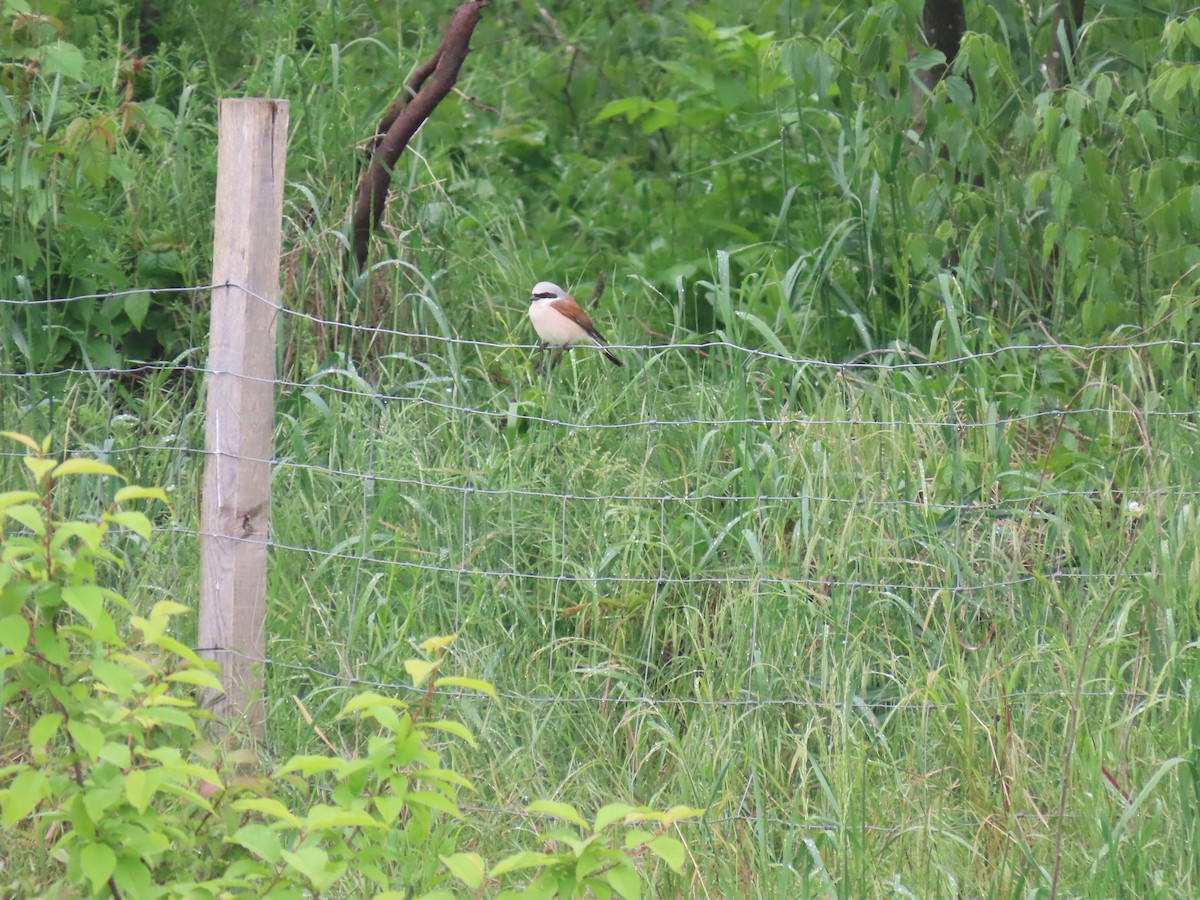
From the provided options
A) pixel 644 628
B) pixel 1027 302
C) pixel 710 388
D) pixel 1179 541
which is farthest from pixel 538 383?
pixel 1179 541

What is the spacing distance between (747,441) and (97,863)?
272 centimetres

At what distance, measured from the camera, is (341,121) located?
246 inches

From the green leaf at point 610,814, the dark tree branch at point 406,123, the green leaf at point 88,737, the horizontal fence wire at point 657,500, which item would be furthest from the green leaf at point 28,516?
the dark tree branch at point 406,123

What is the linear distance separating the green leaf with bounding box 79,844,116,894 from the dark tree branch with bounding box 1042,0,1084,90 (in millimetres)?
5208

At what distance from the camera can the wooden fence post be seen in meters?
3.67

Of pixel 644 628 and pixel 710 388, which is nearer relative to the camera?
pixel 644 628

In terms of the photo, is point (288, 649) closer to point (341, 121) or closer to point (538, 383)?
point (538, 383)

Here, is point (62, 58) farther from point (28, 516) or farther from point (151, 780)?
point (151, 780)

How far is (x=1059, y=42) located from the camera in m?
6.26

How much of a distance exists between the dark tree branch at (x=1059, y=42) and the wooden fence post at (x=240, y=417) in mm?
3900

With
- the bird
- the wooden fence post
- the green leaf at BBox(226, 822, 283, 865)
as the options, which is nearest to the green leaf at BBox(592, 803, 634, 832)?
the green leaf at BBox(226, 822, 283, 865)

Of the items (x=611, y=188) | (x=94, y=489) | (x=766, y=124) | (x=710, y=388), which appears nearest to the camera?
(x=94, y=489)

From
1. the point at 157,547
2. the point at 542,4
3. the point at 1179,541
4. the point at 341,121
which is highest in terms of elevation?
the point at 542,4

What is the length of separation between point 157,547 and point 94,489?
0.41 m
